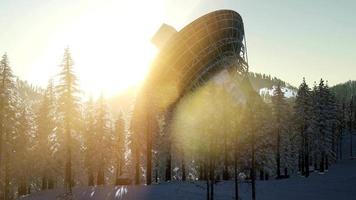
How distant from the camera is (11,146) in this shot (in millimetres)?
52031

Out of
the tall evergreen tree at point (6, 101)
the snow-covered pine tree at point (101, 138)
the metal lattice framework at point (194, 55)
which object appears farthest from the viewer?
the snow-covered pine tree at point (101, 138)

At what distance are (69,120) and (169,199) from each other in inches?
531

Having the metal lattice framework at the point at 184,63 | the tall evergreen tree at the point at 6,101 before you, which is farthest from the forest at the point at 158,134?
the metal lattice framework at the point at 184,63

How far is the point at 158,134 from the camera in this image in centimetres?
6688

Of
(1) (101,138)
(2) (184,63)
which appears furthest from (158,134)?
(2) (184,63)

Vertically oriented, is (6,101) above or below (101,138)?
above

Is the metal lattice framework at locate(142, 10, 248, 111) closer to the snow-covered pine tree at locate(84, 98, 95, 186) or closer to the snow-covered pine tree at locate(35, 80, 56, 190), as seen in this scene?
the snow-covered pine tree at locate(84, 98, 95, 186)

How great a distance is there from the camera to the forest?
47938 mm

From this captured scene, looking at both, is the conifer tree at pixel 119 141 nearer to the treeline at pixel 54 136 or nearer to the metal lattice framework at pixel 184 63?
the treeline at pixel 54 136

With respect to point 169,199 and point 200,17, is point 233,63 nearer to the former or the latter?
point 200,17

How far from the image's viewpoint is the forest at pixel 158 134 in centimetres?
4794

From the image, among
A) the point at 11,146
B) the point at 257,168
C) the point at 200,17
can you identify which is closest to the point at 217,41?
the point at 200,17

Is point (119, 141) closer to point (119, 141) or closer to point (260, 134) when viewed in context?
point (119, 141)

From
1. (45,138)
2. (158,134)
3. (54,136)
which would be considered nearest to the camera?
(54,136)
